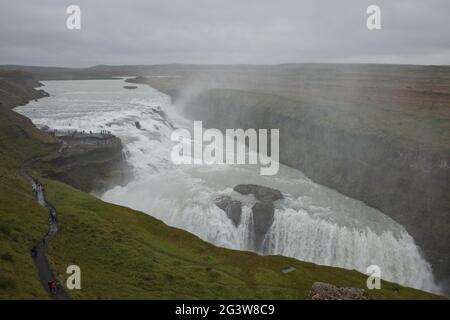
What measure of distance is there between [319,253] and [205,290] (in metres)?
22.5

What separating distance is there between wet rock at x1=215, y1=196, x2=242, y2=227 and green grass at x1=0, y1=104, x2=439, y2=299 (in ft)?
29.6

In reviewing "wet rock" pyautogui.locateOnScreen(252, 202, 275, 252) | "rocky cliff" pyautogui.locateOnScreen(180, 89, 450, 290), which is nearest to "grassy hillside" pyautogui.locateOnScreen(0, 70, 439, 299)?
"wet rock" pyautogui.locateOnScreen(252, 202, 275, 252)

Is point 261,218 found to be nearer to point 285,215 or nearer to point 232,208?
point 285,215

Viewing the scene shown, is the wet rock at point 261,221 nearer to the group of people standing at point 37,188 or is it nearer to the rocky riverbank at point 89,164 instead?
the rocky riverbank at point 89,164

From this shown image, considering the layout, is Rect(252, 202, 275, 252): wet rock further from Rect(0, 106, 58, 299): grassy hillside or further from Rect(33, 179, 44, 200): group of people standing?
Rect(33, 179, 44, 200): group of people standing

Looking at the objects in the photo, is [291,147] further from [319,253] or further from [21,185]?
[21,185]

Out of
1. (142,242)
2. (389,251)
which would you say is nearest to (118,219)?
(142,242)

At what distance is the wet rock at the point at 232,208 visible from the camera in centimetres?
5447

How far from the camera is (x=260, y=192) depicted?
194 ft

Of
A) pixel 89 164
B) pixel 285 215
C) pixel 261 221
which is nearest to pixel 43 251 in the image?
pixel 261 221

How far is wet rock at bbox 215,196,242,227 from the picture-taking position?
54.5m

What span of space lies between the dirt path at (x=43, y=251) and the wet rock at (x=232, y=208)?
21476 millimetres

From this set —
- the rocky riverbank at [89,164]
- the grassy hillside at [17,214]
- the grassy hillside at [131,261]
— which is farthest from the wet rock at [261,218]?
the grassy hillside at [17,214]
